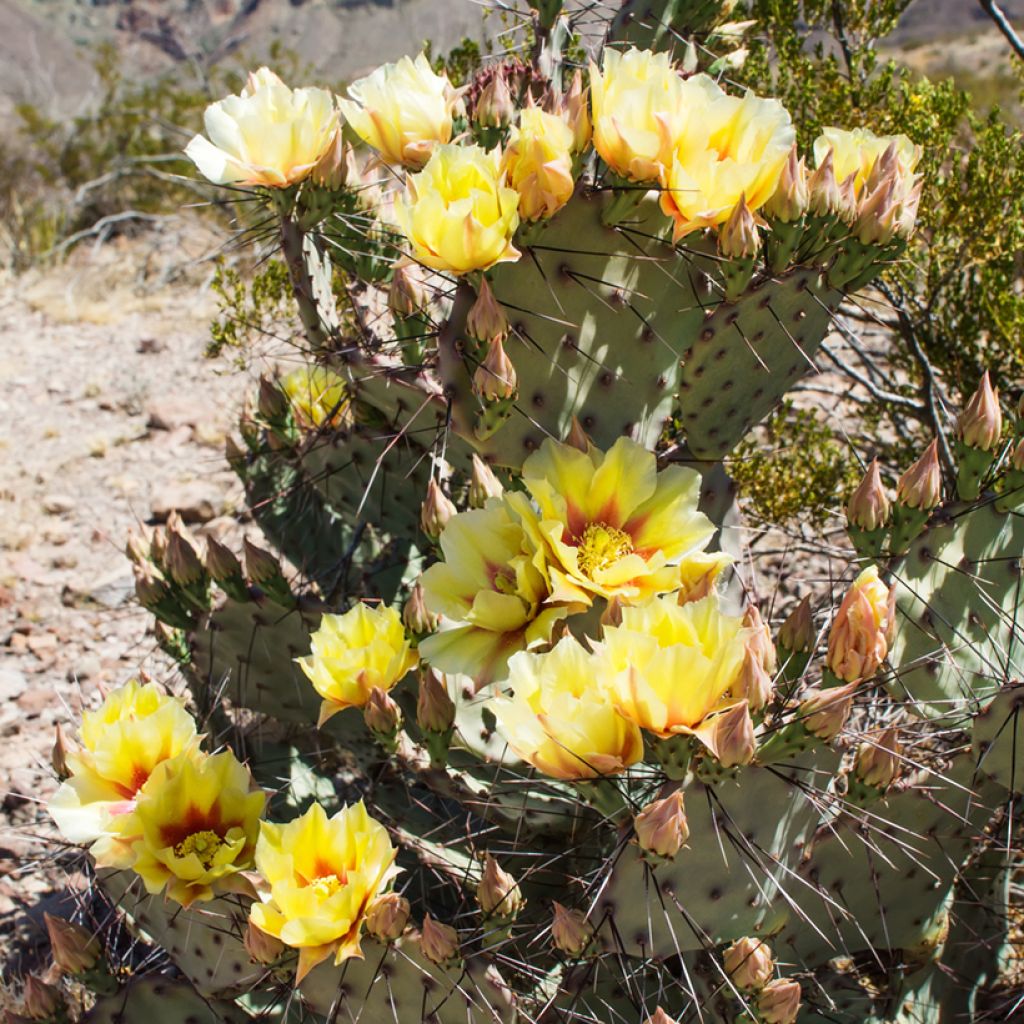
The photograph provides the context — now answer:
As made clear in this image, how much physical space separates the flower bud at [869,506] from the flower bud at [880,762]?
0.25 meters

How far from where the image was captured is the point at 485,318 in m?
1.25

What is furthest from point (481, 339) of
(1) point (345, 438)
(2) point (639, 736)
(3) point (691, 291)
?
(1) point (345, 438)

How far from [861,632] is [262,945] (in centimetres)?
76

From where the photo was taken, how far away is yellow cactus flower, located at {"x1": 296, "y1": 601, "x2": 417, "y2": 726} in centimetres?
135

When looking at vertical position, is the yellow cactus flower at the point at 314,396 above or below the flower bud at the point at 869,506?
below

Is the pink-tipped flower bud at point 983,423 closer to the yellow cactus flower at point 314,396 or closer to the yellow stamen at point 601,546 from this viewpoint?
the yellow stamen at point 601,546

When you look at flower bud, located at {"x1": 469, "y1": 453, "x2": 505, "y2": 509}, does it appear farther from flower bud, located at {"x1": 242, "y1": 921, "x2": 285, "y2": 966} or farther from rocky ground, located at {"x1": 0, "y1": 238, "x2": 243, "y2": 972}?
rocky ground, located at {"x1": 0, "y1": 238, "x2": 243, "y2": 972}

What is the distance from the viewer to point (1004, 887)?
166cm

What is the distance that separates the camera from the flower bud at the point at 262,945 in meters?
1.20

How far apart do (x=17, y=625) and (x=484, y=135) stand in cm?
224

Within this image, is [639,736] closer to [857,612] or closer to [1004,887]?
[857,612]

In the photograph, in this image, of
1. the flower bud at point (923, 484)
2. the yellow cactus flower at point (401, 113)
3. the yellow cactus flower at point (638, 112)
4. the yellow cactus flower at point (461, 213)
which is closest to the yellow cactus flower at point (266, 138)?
the yellow cactus flower at point (401, 113)

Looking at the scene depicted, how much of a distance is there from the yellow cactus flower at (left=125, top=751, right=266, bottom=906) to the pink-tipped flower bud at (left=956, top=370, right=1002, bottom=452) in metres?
1.01

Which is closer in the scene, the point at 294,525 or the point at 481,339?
the point at 481,339
